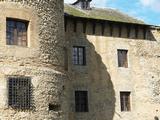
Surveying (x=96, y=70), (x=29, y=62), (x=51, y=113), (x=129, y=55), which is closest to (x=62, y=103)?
(x=51, y=113)

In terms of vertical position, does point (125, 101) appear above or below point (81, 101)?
below

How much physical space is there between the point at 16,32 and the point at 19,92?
121 inches

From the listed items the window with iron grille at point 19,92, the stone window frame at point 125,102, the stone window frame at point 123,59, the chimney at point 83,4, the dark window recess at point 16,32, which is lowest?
the stone window frame at point 125,102

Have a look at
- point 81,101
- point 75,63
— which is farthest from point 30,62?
point 81,101

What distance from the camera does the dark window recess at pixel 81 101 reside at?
2606 centimetres

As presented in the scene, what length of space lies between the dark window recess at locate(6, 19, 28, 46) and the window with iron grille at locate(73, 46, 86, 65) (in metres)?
6.85

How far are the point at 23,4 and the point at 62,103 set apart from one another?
219 inches

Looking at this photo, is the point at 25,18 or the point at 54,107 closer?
the point at 25,18

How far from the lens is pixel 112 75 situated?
90.4 feet

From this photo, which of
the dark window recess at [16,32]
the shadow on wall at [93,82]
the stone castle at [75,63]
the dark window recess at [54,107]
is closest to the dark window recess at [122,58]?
the stone castle at [75,63]

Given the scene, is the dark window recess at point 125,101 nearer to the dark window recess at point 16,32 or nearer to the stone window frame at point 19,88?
the stone window frame at point 19,88

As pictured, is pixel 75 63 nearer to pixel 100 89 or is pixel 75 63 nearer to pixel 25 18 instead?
pixel 100 89

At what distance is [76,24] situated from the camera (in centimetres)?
2686

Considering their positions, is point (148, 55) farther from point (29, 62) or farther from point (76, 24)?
point (29, 62)
